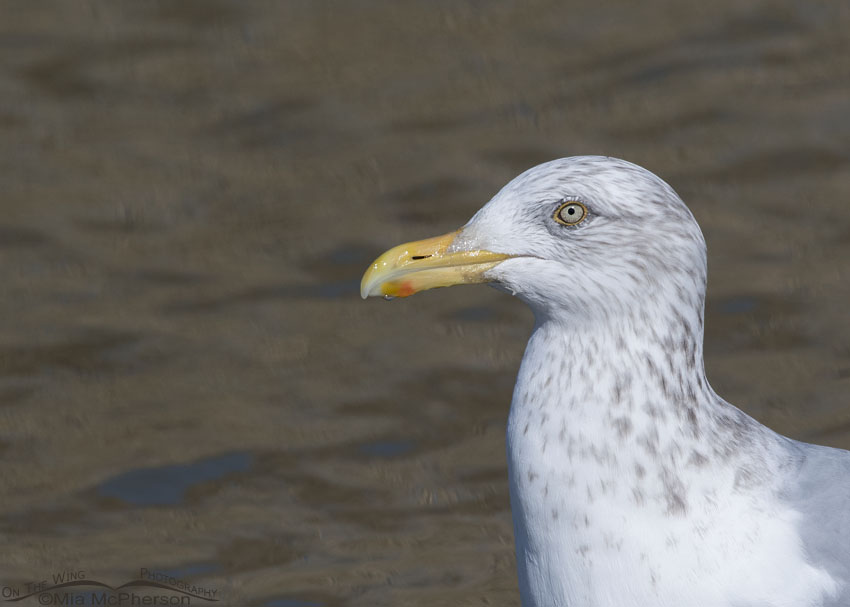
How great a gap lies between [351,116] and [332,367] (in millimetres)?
2155

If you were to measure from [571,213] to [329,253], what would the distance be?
12.3 ft

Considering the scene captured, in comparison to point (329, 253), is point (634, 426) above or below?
above

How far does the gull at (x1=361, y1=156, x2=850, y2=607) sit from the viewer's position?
3.92 metres

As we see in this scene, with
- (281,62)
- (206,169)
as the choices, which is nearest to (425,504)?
(206,169)

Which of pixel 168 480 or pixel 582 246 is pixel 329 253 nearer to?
pixel 168 480

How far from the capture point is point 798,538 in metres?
3.94

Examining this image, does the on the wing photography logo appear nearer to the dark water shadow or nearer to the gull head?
the dark water shadow

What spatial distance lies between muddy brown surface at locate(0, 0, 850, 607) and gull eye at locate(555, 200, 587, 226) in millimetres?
2133

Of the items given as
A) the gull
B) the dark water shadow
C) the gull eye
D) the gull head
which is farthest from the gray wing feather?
the dark water shadow

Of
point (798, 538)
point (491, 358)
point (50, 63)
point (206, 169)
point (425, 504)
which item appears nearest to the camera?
point (798, 538)

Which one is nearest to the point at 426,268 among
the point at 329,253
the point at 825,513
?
the point at 825,513

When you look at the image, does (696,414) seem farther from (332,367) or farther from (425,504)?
(332,367)

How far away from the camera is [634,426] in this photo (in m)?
3.93

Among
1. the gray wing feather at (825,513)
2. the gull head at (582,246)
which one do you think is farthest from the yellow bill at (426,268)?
the gray wing feather at (825,513)
